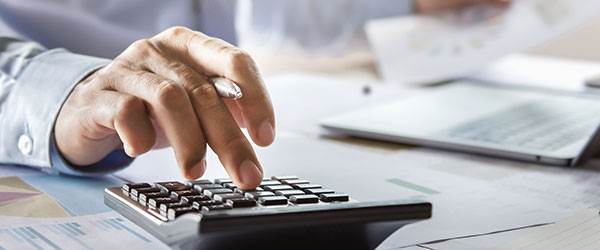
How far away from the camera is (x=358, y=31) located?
1313mm

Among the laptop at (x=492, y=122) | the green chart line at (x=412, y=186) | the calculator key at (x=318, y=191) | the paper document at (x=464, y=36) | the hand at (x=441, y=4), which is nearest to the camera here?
the calculator key at (x=318, y=191)

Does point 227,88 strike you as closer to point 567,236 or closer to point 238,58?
point 238,58

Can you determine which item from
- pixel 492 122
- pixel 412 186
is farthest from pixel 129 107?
pixel 492 122

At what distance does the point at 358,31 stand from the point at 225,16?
1.18 ft

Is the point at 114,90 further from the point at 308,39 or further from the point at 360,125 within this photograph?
the point at 308,39

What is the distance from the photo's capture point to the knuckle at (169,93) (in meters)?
0.49

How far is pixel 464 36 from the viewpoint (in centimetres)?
112

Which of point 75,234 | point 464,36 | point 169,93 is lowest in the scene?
point 75,234

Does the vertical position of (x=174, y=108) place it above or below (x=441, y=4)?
below

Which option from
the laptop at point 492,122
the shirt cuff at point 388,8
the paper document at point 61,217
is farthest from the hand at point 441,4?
the paper document at point 61,217

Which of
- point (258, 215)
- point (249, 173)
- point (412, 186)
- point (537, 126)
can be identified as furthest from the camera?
point (537, 126)

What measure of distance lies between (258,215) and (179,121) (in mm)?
153

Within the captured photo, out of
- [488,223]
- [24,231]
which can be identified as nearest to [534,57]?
[488,223]

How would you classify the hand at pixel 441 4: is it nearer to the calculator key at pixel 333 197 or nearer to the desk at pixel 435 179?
the desk at pixel 435 179
